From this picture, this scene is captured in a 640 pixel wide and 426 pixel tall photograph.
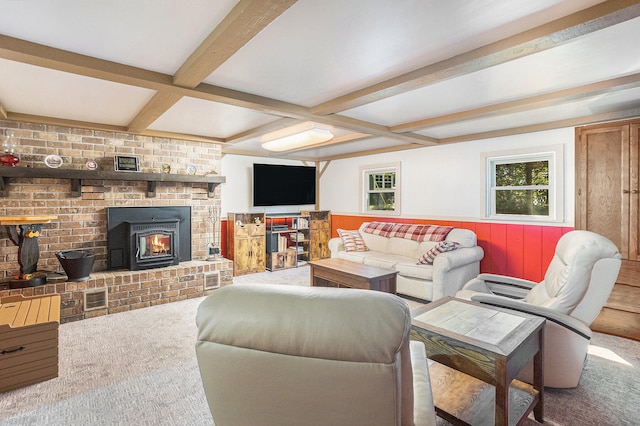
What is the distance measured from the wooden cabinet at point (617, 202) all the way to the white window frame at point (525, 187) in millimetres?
592

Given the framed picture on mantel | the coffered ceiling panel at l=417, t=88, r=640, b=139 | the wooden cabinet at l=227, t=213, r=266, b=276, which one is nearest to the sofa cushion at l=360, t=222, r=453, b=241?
the coffered ceiling panel at l=417, t=88, r=640, b=139

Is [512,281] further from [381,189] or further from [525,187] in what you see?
[381,189]

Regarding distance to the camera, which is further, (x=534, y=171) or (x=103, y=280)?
(x=534, y=171)

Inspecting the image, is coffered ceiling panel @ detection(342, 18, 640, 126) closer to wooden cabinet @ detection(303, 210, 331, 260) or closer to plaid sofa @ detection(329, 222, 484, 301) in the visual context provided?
plaid sofa @ detection(329, 222, 484, 301)

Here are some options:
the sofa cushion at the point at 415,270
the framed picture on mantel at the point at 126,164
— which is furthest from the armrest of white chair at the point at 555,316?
the framed picture on mantel at the point at 126,164

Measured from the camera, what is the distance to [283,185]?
658 centimetres

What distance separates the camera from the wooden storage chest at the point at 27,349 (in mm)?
2314

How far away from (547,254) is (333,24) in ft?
12.8

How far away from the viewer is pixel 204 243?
16.5ft

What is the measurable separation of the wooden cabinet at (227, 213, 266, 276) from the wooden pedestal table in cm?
255

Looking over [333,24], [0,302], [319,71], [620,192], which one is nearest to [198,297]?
[0,302]

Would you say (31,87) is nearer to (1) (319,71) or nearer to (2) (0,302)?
(2) (0,302)

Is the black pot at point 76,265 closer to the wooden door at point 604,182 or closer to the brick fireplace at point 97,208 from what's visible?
the brick fireplace at point 97,208

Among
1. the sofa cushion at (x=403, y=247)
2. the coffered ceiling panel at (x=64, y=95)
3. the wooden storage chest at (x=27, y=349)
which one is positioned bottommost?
the wooden storage chest at (x=27, y=349)
